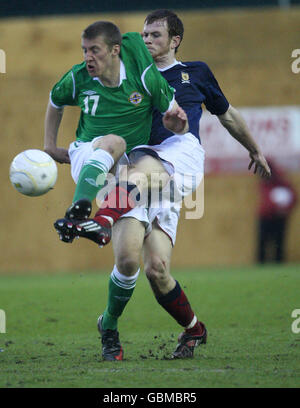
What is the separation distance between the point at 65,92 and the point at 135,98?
1.63ft

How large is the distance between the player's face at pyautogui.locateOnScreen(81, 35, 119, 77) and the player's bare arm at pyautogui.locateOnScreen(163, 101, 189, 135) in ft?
1.73

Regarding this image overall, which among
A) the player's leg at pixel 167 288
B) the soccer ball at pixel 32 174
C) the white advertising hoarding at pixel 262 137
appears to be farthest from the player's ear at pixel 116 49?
the white advertising hoarding at pixel 262 137

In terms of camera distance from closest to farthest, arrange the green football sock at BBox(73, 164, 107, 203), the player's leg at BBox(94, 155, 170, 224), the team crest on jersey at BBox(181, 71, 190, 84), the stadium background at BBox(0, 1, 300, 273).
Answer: the green football sock at BBox(73, 164, 107, 203), the player's leg at BBox(94, 155, 170, 224), the team crest on jersey at BBox(181, 71, 190, 84), the stadium background at BBox(0, 1, 300, 273)

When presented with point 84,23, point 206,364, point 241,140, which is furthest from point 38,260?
point 206,364

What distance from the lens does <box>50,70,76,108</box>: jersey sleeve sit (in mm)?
5246

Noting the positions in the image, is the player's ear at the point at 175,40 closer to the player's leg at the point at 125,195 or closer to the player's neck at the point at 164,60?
the player's neck at the point at 164,60

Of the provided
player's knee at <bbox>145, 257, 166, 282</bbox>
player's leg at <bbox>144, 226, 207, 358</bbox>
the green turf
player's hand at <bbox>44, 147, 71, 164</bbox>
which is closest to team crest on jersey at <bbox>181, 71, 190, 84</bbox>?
player's hand at <bbox>44, 147, 71, 164</bbox>

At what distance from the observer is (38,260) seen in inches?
531

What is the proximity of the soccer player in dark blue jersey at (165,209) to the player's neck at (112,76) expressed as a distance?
480mm

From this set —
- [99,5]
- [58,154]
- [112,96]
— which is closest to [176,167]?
[112,96]

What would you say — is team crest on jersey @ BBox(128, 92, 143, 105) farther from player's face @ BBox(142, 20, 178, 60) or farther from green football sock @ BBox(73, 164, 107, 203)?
player's face @ BBox(142, 20, 178, 60)

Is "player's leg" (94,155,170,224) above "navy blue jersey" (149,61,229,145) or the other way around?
the other way around

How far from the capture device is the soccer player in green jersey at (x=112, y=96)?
4.99 m
